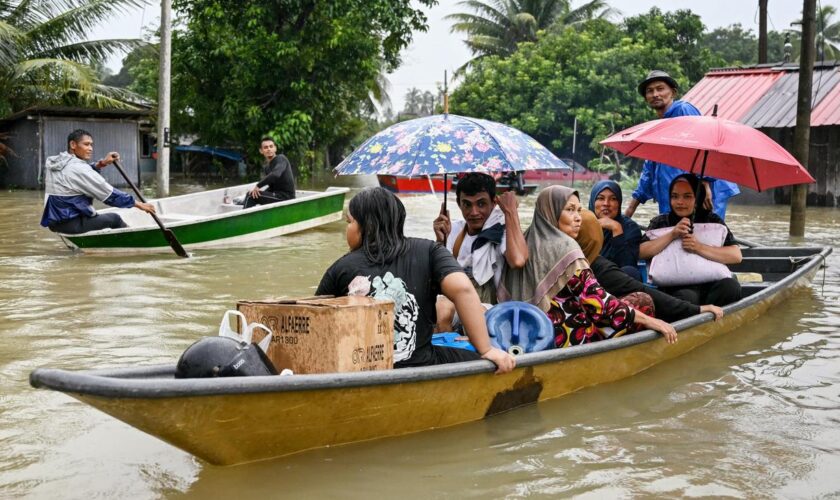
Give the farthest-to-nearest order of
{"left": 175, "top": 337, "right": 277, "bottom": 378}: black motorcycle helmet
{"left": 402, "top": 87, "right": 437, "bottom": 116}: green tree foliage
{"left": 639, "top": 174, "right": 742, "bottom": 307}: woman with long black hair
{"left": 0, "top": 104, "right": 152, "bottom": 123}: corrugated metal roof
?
{"left": 402, "top": 87, "right": 437, "bottom": 116}: green tree foliage < {"left": 0, "top": 104, "right": 152, "bottom": 123}: corrugated metal roof < {"left": 639, "top": 174, "right": 742, "bottom": 307}: woman with long black hair < {"left": 175, "top": 337, "right": 277, "bottom": 378}: black motorcycle helmet

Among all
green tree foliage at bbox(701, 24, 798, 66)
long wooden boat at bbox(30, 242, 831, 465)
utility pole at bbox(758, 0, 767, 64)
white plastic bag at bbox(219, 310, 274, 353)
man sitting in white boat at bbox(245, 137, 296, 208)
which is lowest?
long wooden boat at bbox(30, 242, 831, 465)

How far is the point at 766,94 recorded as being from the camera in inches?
797

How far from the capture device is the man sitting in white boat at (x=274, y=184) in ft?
40.6

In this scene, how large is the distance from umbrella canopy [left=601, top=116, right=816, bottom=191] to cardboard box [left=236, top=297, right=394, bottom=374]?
8.44 feet

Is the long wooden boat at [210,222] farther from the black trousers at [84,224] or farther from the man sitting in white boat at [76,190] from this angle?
the man sitting in white boat at [76,190]

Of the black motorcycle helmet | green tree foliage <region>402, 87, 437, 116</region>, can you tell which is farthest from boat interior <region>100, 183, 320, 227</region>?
green tree foliage <region>402, 87, 437, 116</region>

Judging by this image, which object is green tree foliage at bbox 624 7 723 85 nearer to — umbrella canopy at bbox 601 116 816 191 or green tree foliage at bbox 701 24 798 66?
green tree foliage at bbox 701 24 798 66

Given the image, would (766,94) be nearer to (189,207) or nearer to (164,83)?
(164,83)

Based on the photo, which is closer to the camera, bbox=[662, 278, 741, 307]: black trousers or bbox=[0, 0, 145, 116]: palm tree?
bbox=[662, 278, 741, 307]: black trousers

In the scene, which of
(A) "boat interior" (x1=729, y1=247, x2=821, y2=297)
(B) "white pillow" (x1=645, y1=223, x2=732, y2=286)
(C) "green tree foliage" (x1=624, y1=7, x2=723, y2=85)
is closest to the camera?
(B) "white pillow" (x1=645, y1=223, x2=732, y2=286)

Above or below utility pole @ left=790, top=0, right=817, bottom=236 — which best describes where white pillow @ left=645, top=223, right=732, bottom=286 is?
below

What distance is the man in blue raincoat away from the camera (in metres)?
7.16

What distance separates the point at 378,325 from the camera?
4.02m

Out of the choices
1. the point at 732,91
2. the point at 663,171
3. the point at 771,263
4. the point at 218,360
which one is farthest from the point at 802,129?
the point at 218,360
